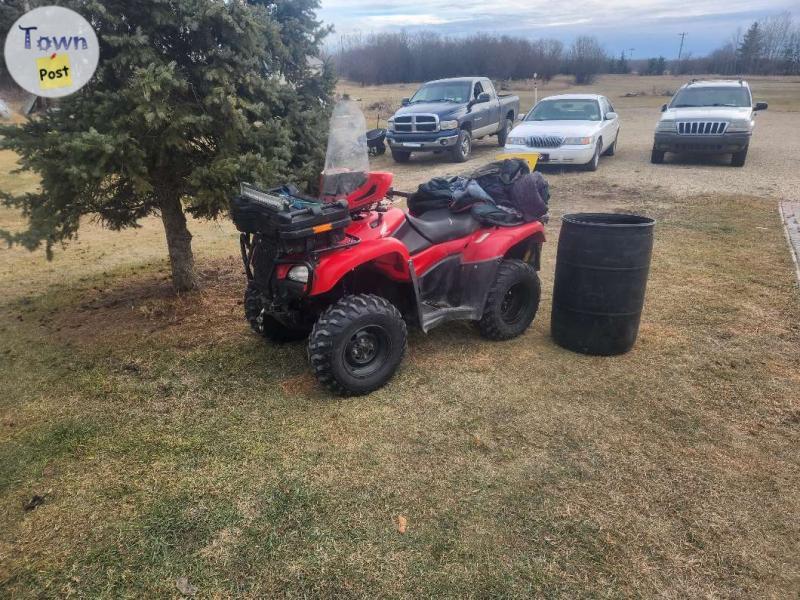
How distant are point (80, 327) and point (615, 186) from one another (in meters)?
9.43

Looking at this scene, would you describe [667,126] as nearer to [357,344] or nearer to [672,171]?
[672,171]

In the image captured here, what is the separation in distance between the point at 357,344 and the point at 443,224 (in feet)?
4.05

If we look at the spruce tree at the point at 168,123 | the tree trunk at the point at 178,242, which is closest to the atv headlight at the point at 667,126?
the spruce tree at the point at 168,123

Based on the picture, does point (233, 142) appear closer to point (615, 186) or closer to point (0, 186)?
point (615, 186)

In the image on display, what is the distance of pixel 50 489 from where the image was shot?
2.95 m

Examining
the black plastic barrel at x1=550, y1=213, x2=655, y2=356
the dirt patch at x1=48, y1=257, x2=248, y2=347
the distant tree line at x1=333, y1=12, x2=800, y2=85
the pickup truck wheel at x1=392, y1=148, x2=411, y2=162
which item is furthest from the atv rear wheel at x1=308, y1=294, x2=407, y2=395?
the distant tree line at x1=333, y1=12, x2=800, y2=85

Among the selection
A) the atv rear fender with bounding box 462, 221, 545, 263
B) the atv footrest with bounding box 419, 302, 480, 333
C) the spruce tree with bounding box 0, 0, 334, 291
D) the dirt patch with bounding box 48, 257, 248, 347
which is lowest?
the dirt patch with bounding box 48, 257, 248, 347

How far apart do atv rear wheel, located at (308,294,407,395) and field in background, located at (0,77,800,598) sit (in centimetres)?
16

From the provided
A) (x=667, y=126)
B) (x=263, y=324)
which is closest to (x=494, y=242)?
(x=263, y=324)

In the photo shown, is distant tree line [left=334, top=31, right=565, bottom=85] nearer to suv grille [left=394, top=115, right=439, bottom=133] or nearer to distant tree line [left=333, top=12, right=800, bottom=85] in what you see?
distant tree line [left=333, top=12, right=800, bottom=85]

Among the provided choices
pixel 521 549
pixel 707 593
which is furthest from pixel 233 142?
pixel 707 593

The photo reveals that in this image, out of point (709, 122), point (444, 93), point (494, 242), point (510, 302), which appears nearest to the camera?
point (494, 242)

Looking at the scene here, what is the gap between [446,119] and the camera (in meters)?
13.6

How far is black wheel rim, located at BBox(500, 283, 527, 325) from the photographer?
468cm
